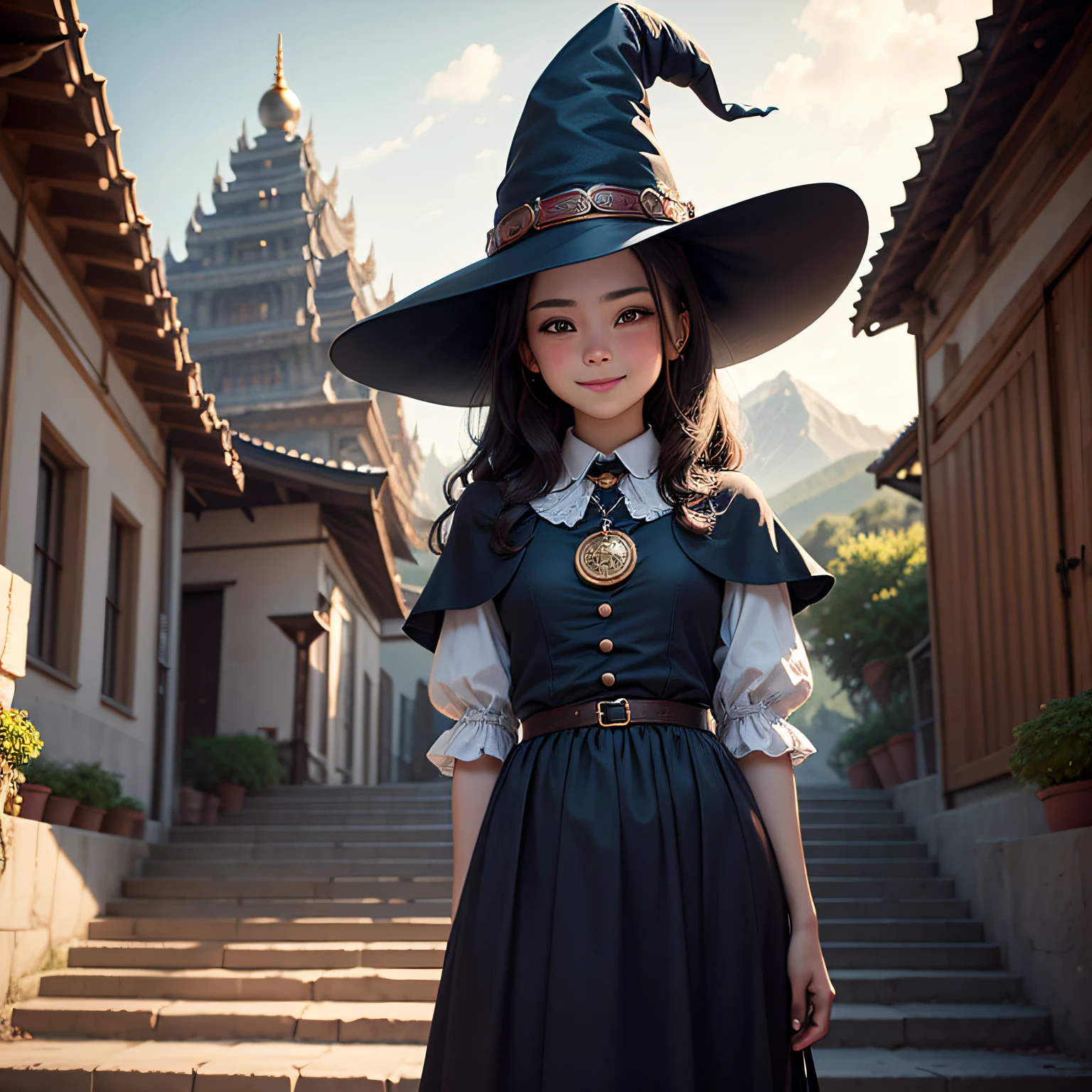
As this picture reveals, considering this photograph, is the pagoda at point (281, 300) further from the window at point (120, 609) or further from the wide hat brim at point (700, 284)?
the wide hat brim at point (700, 284)

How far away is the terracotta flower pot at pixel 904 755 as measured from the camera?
9.90 meters

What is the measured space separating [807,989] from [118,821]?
6.62 m

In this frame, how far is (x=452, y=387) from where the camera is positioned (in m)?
2.33

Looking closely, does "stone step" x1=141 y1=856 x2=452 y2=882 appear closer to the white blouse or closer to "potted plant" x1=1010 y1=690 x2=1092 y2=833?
"potted plant" x1=1010 y1=690 x2=1092 y2=833

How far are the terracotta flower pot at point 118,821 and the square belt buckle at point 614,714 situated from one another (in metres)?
6.40

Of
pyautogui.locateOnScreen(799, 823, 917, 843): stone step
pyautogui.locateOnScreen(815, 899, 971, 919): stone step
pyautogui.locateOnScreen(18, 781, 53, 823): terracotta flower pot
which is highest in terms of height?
pyautogui.locateOnScreen(18, 781, 53, 823): terracotta flower pot

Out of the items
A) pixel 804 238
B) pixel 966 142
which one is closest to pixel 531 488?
pixel 804 238

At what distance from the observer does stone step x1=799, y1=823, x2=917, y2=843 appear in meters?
8.07

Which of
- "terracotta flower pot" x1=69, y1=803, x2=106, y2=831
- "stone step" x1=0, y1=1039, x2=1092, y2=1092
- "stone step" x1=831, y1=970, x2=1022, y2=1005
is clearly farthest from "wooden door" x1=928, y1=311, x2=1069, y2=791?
"terracotta flower pot" x1=69, y1=803, x2=106, y2=831

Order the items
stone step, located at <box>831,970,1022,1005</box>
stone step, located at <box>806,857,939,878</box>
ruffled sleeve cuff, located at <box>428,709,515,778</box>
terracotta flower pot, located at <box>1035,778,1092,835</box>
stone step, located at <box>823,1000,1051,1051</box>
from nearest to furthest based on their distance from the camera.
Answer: ruffled sleeve cuff, located at <box>428,709,515,778</box> < terracotta flower pot, located at <box>1035,778,1092,835</box> < stone step, located at <box>823,1000,1051,1051</box> < stone step, located at <box>831,970,1022,1005</box> < stone step, located at <box>806,857,939,878</box>

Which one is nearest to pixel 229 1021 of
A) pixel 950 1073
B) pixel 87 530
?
pixel 950 1073

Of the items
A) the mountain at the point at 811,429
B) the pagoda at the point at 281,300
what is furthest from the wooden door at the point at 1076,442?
the mountain at the point at 811,429

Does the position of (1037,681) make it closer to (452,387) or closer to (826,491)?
(452,387)

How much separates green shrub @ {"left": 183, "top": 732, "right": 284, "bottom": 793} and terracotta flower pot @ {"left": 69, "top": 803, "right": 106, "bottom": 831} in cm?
340
